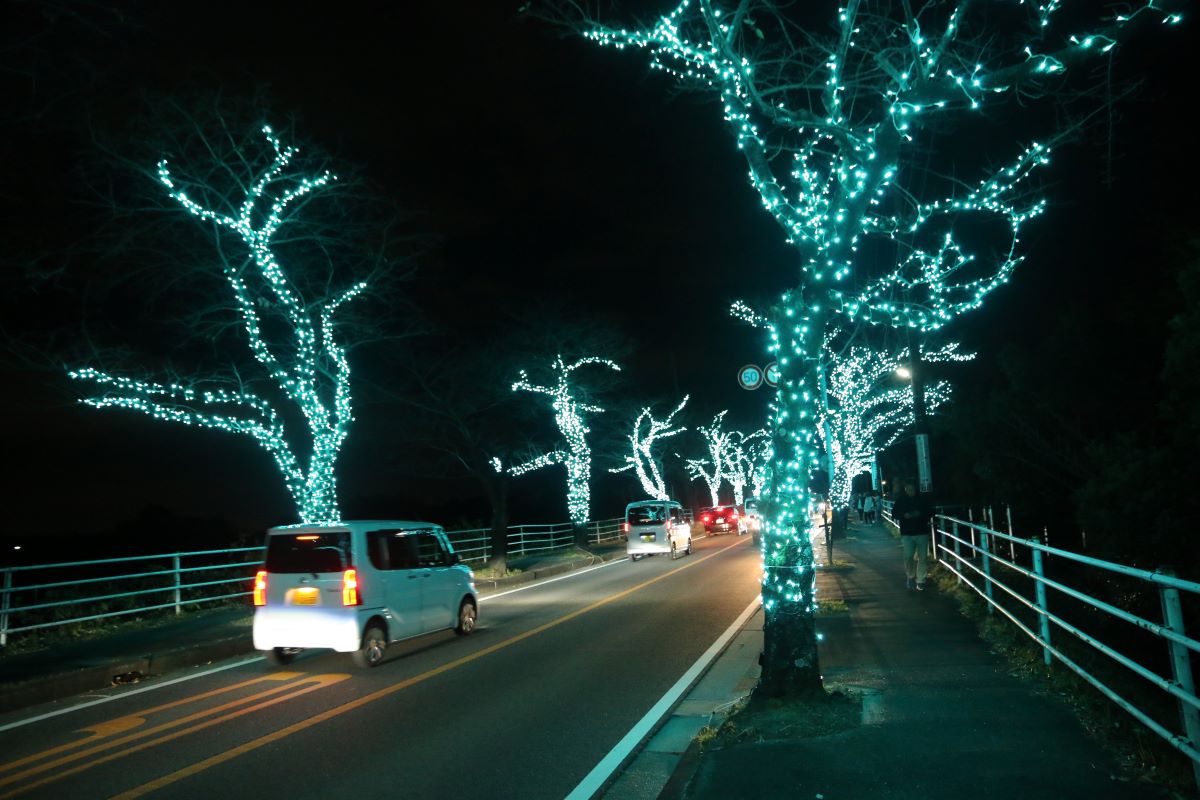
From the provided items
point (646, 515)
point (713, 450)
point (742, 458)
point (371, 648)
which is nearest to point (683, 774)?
point (371, 648)

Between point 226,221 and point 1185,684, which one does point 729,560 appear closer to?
point 226,221

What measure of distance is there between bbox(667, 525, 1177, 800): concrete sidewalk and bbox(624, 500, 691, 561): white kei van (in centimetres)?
2236

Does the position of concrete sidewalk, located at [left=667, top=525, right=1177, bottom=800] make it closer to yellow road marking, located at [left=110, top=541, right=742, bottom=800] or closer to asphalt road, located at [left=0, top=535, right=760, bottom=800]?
asphalt road, located at [left=0, top=535, right=760, bottom=800]

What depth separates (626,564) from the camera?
1237 inches

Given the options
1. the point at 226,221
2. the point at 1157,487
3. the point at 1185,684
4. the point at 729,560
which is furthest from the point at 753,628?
the point at 729,560

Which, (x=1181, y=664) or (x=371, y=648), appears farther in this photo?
(x=371, y=648)

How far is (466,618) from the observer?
14.6 m

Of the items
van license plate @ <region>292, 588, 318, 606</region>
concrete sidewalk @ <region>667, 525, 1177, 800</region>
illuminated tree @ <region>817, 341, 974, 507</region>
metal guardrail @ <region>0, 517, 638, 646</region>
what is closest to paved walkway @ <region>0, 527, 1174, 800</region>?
concrete sidewalk @ <region>667, 525, 1177, 800</region>

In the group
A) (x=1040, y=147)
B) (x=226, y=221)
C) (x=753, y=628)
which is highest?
(x=226, y=221)

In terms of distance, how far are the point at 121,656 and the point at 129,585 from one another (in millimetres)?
7649

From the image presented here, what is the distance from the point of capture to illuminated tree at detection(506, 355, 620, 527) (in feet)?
110

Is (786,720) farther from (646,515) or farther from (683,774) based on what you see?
(646,515)

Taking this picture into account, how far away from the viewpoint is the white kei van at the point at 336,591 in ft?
38.4

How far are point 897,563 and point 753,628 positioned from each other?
1036 cm
